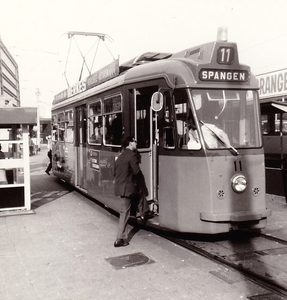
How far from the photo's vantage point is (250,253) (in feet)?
20.8

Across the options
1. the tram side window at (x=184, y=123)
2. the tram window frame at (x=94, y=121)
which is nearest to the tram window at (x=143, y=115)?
the tram side window at (x=184, y=123)

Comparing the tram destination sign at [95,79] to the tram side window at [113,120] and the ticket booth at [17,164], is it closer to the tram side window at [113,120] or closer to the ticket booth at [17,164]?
the tram side window at [113,120]

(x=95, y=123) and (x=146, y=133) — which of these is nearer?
(x=146, y=133)

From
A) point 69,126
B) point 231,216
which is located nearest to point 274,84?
point 69,126

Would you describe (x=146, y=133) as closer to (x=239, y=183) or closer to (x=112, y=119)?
(x=112, y=119)

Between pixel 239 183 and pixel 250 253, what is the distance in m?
1.13

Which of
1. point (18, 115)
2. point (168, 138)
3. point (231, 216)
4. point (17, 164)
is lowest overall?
point (231, 216)

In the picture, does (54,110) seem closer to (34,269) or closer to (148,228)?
(148,228)

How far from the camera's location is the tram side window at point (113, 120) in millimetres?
7941

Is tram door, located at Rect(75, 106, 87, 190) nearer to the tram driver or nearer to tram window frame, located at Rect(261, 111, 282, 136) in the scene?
the tram driver

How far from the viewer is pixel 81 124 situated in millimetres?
10992

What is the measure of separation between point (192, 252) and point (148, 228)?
174 cm

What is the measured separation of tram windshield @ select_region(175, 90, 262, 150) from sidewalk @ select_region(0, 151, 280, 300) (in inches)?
73.0

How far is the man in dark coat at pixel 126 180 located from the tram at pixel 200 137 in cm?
53
